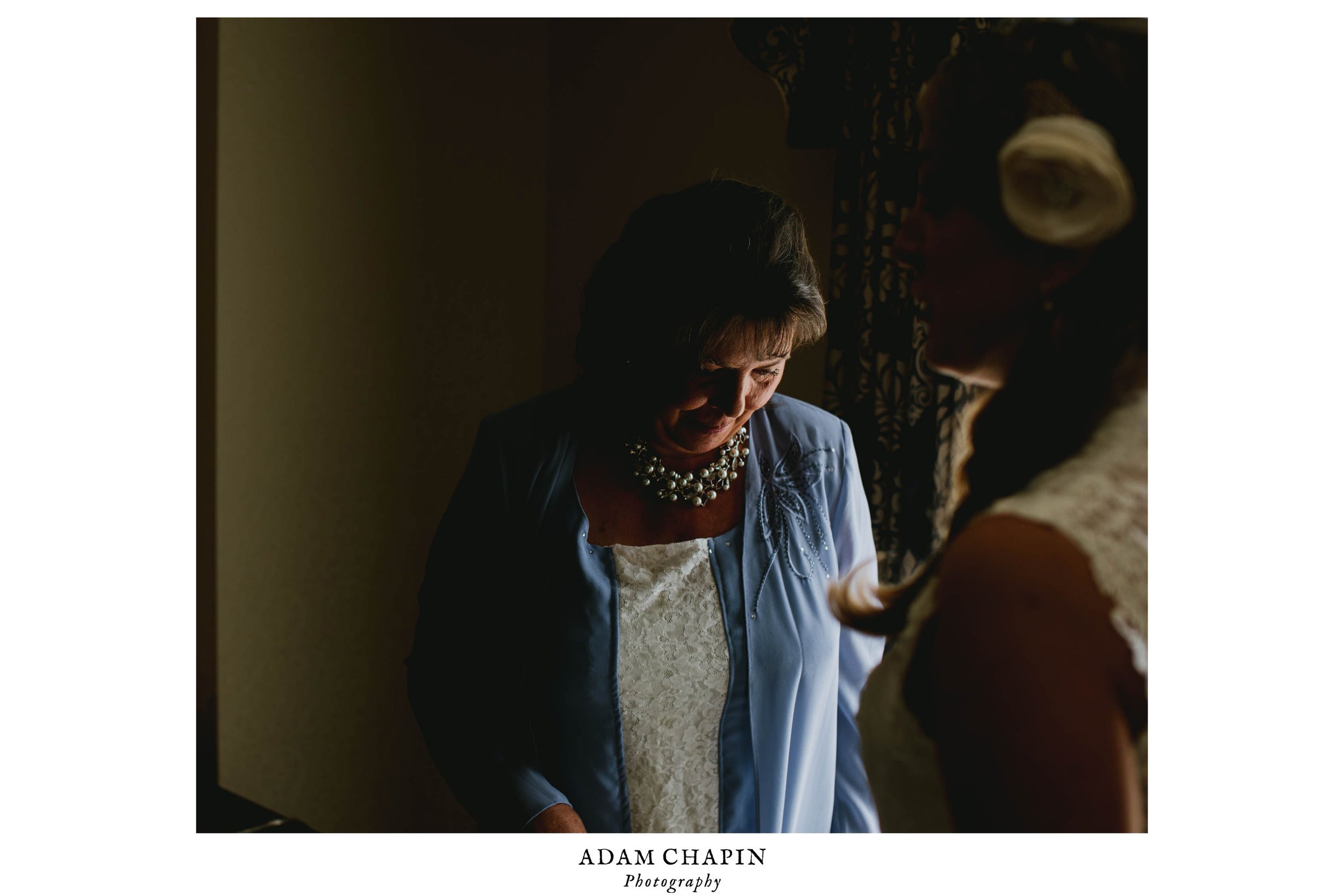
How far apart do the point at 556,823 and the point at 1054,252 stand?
647mm

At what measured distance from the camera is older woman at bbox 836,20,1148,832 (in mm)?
634

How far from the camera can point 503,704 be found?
2.96 feet

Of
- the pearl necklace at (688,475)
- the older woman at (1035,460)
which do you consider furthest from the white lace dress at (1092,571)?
the pearl necklace at (688,475)

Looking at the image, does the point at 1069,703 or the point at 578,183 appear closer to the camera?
the point at 1069,703

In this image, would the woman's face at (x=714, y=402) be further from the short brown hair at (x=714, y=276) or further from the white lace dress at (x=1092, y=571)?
the white lace dress at (x=1092, y=571)

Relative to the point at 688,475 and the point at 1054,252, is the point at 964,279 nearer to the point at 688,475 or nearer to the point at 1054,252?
the point at 1054,252

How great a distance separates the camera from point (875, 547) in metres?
0.87

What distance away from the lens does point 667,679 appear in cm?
89
